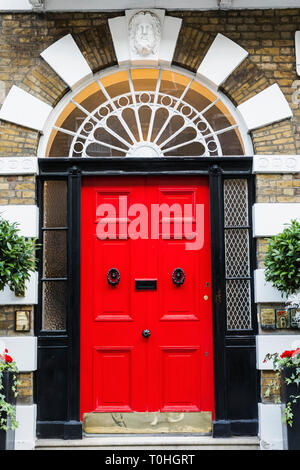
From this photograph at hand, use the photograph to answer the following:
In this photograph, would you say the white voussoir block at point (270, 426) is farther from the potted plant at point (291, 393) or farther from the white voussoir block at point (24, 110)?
the white voussoir block at point (24, 110)

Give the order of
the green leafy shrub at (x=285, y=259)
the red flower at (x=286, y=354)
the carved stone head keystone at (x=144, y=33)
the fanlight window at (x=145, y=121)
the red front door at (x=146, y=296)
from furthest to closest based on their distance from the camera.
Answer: the fanlight window at (x=145, y=121)
the carved stone head keystone at (x=144, y=33)
the red front door at (x=146, y=296)
the red flower at (x=286, y=354)
the green leafy shrub at (x=285, y=259)

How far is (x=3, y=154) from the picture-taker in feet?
21.5

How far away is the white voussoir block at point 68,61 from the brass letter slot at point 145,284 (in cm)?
236

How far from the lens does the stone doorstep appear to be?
20.3 feet

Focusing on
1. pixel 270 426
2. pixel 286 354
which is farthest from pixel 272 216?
pixel 270 426

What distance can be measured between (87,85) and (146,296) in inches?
99.8

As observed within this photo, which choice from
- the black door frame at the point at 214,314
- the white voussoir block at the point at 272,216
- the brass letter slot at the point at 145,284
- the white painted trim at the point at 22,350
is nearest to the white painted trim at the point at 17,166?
the black door frame at the point at 214,314

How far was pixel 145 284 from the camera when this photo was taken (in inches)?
261

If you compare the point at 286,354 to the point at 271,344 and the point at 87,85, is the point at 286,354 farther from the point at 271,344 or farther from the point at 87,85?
the point at 87,85

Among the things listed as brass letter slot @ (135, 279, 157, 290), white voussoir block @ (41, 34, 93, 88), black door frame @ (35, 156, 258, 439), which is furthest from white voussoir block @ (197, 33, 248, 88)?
brass letter slot @ (135, 279, 157, 290)

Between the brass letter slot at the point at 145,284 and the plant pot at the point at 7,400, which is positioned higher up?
the brass letter slot at the point at 145,284

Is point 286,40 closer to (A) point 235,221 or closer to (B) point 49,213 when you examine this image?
(A) point 235,221

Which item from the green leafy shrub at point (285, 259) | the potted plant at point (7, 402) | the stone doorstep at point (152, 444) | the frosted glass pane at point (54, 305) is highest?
the green leafy shrub at point (285, 259)

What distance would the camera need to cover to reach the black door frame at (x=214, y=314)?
20.9 feet
